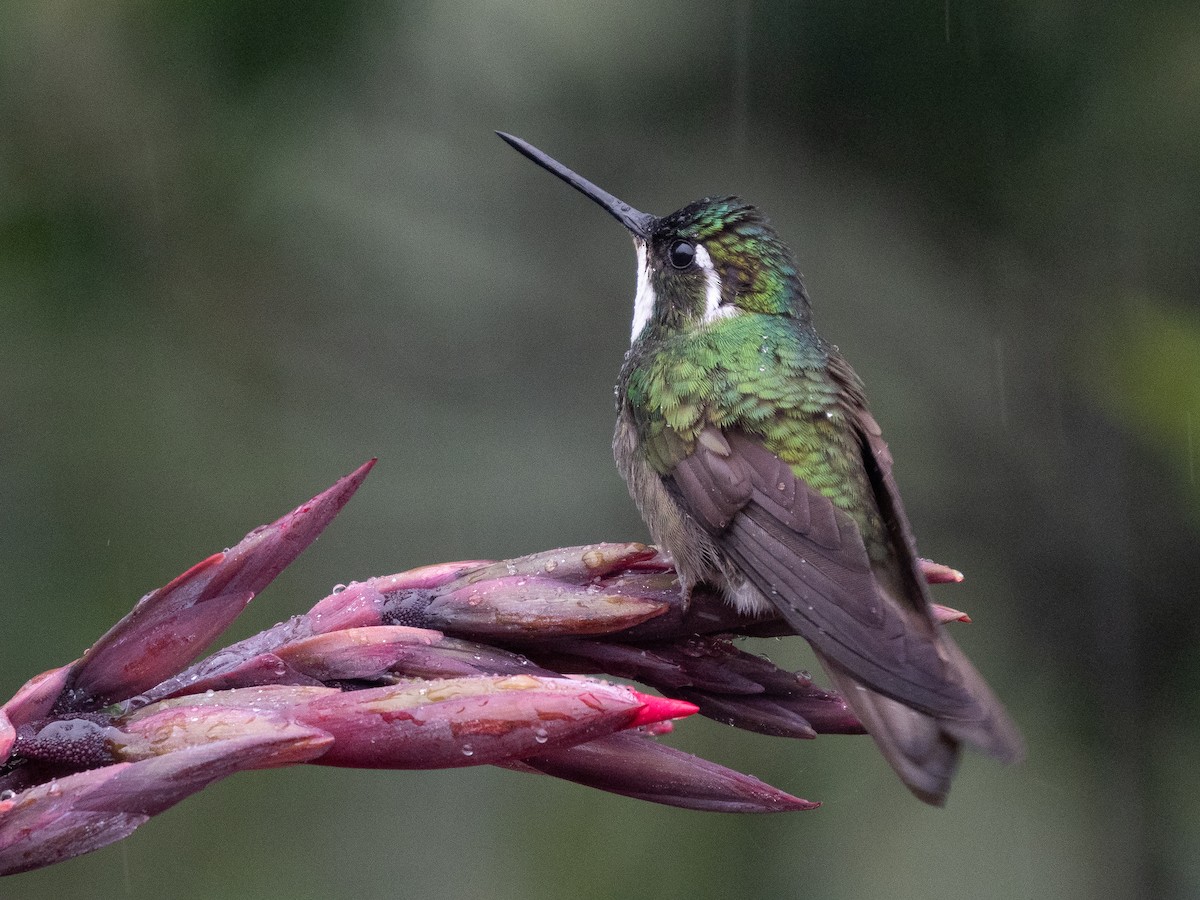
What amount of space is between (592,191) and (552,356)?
1.41 feet

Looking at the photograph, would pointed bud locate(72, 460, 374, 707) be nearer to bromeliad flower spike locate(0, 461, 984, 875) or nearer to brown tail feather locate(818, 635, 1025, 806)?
bromeliad flower spike locate(0, 461, 984, 875)

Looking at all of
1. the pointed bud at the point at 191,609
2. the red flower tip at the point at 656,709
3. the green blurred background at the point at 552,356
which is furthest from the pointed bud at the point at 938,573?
the green blurred background at the point at 552,356

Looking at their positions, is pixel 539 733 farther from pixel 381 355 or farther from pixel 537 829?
pixel 381 355

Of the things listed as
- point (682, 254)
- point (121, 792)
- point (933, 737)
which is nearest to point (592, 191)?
point (682, 254)

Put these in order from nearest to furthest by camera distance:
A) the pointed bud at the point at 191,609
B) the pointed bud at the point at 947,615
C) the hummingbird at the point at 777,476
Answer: the pointed bud at the point at 191,609, the hummingbird at the point at 777,476, the pointed bud at the point at 947,615

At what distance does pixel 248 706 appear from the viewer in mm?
913

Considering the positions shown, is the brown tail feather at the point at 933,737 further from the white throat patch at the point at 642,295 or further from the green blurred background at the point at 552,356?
the white throat patch at the point at 642,295

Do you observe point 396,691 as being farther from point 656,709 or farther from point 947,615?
point 947,615

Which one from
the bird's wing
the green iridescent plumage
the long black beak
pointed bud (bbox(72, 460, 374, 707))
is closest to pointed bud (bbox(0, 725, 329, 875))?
pointed bud (bbox(72, 460, 374, 707))

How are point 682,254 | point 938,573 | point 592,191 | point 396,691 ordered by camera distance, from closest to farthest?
point 396,691
point 938,573
point 592,191
point 682,254

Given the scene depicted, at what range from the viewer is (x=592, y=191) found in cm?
231

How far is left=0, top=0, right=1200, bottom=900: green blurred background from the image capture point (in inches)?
76.4

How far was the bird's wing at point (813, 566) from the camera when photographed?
129cm

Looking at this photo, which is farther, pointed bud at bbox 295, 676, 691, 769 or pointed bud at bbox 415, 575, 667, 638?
pointed bud at bbox 415, 575, 667, 638
